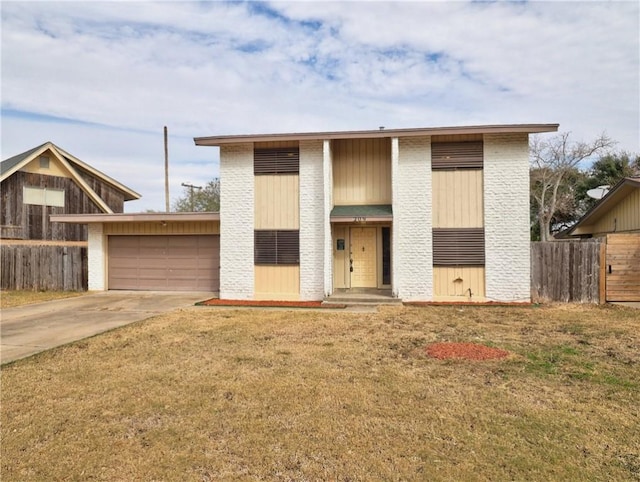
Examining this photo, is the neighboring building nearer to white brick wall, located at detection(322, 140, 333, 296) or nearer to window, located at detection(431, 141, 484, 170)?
white brick wall, located at detection(322, 140, 333, 296)

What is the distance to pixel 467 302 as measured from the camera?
1187 cm

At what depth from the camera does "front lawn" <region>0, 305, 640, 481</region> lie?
324 cm

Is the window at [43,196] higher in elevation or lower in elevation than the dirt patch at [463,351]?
higher

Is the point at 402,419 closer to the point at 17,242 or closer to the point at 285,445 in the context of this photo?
the point at 285,445

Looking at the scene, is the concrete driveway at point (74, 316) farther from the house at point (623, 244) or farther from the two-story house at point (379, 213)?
the house at point (623, 244)

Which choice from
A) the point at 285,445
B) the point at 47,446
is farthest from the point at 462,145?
the point at 47,446

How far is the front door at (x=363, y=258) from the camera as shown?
44.1 feet

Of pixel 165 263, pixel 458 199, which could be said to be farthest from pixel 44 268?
pixel 458 199

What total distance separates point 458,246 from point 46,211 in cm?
2048

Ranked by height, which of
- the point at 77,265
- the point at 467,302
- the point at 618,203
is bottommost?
the point at 467,302

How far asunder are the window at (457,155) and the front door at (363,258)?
9.97 ft

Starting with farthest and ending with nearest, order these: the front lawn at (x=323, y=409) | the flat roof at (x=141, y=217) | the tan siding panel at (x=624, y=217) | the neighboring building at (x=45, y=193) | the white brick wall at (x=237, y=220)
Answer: the neighboring building at (x=45, y=193) → the flat roof at (x=141, y=217) → the tan siding panel at (x=624, y=217) → the white brick wall at (x=237, y=220) → the front lawn at (x=323, y=409)

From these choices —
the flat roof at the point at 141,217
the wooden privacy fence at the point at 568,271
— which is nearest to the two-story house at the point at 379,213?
the wooden privacy fence at the point at 568,271

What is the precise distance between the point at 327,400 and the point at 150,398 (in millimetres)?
2099
